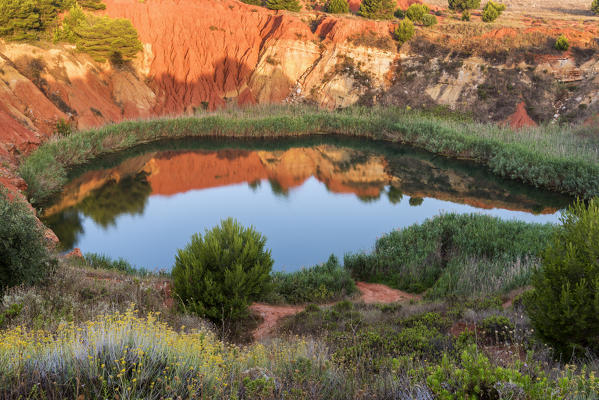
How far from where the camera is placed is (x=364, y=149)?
85.3 feet

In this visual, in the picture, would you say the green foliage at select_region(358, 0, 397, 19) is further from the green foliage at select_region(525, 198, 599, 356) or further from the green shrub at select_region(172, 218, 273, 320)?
the green foliage at select_region(525, 198, 599, 356)

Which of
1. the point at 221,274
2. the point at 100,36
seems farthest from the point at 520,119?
the point at 100,36

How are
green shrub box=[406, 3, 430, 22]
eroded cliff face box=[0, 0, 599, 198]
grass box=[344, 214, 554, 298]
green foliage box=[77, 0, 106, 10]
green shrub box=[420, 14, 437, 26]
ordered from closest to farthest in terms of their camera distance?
grass box=[344, 214, 554, 298] < eroded cliff face box=[0, 0, 599, 198] < green foliage box=[77, 0, 106, 10] < green shrub box=[420, 14, 437, 26] < green shrub box=[406, 3, 430, 22]

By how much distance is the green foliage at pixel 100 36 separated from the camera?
28.8 meters

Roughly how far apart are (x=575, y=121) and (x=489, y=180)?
980 cm

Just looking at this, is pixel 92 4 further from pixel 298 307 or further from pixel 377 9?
pixel 298 307

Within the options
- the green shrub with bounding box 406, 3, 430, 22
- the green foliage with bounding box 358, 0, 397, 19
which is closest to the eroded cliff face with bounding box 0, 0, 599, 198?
the green shrub with bounding box 406, 3, 430, 22

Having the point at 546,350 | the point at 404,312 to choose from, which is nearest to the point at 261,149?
the point at 404,312

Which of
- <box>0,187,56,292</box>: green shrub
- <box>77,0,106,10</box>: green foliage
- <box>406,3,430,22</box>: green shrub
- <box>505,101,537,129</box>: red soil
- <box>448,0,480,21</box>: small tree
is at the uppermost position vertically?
<box>448,0,480,21</box>: small tree

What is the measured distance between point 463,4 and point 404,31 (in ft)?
55.4

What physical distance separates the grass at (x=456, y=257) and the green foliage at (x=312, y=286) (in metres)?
1.14

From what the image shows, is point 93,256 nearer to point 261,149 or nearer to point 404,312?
point 404,312

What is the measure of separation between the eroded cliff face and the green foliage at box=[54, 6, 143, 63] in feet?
2.26

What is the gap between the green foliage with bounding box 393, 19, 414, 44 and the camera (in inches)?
1344
